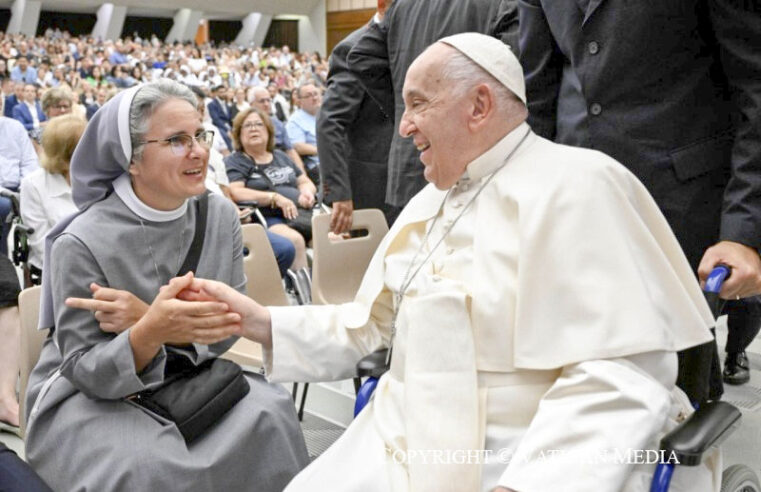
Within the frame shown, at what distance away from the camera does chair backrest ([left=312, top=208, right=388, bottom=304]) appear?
10.7ft

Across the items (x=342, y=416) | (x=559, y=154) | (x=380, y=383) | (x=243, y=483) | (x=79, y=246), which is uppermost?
(x=559, y=154)

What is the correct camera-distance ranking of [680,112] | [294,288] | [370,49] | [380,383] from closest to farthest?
[380,383]
[680,112]
[370,49]
[294,288]

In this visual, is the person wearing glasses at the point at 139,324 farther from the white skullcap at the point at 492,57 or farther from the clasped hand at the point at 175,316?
the white skullcap at the point at 492,57

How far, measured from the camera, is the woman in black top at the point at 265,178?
17.8 ft

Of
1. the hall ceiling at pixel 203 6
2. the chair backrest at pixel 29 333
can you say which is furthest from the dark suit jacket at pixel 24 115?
the hall ceiling at pixel 203 6

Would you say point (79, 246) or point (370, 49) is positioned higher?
point (370, 49)

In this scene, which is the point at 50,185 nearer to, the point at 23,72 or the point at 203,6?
the point at 23,72

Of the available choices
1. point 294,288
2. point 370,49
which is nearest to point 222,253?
point 370,49

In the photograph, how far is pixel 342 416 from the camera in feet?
11.1

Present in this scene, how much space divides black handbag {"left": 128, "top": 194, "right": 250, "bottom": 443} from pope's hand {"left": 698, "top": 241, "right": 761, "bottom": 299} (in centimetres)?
108

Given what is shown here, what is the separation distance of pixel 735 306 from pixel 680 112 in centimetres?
175

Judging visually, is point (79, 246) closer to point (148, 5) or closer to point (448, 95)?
point (448, 95)

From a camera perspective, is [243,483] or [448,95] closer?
[448,95]

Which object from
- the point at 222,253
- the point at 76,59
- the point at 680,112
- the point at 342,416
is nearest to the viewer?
the point at 680,112
